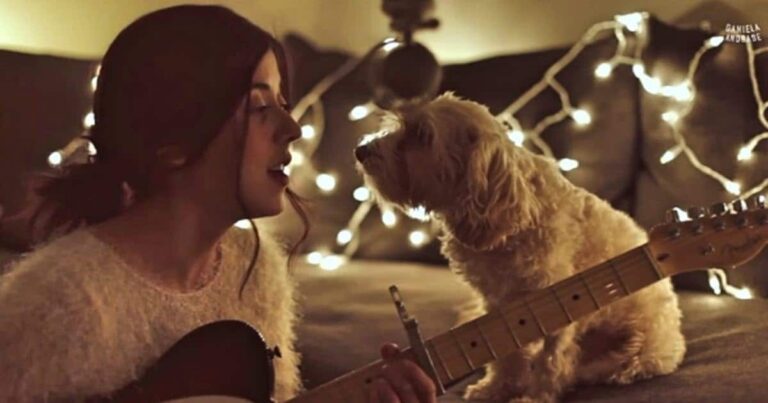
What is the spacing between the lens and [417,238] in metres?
1.11

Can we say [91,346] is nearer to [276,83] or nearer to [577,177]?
[276,83]

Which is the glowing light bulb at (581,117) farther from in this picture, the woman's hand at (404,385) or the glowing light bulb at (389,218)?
the woman's hand at (404,385)

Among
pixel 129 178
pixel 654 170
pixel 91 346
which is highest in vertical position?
pixel 129 178

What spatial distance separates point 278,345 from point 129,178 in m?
0.25

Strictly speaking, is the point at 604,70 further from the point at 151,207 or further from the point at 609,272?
the point at 151,207

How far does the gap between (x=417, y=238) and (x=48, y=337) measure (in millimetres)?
497

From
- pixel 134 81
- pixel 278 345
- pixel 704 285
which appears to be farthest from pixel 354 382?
pixel 704 285

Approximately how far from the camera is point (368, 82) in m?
1.27

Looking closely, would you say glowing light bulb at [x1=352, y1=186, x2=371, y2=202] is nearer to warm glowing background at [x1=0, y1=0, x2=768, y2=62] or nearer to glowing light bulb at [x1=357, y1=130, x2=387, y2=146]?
glowing light bulb at [x1=357, y1=130, x2=387, y2=146]

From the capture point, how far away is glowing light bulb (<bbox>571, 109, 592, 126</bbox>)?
107cm

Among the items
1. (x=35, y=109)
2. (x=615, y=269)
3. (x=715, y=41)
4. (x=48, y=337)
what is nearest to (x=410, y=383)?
(x=615, y=269)

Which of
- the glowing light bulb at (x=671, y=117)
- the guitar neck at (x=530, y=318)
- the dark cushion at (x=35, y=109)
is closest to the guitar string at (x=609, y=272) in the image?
the guitar neck at (x=530, y=318)

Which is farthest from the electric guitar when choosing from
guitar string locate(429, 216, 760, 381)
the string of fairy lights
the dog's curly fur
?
the string of fairy lights

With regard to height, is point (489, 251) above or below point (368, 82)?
below
